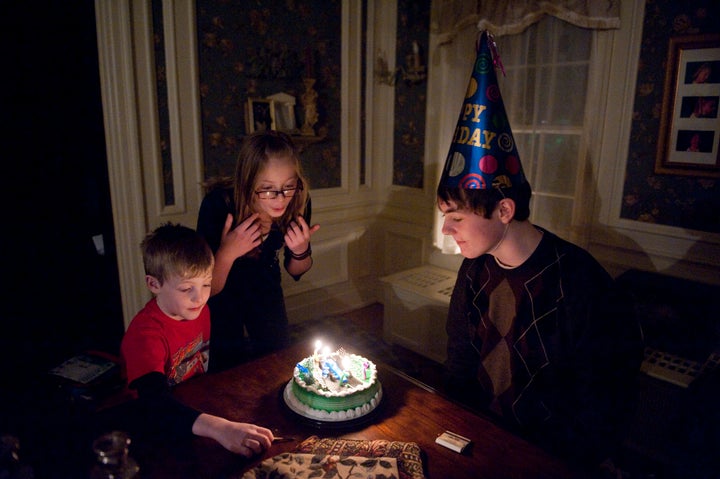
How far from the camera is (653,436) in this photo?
2117 mm

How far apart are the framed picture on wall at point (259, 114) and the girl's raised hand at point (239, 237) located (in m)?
1.45

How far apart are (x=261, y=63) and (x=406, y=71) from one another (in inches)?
43.2

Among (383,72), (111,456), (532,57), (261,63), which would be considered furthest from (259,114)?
(111,456)

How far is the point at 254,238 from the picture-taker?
1.79 meters

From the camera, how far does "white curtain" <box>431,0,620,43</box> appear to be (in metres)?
2.54

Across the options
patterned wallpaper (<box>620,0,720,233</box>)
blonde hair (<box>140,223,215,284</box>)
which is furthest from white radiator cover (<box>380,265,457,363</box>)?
blonde hair (<box>140,223,215,284</box>)

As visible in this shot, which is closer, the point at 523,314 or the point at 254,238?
the point at 523,314

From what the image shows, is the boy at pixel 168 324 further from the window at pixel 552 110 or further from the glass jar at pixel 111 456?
the window at pixel 552 110

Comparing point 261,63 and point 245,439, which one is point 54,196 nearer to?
point 261,63

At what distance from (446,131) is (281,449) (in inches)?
105

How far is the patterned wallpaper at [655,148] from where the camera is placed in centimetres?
232

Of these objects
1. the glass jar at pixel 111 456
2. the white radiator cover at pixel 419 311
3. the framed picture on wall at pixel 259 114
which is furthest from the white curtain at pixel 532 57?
the glass jar at pixel 111 456

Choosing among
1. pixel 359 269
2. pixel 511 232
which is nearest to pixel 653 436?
pixel 511 232

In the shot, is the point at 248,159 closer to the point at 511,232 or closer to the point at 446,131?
the point at 511,232
